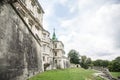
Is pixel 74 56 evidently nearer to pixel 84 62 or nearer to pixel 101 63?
pixel 84 62

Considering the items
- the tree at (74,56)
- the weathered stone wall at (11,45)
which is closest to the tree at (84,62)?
the tree at (74,56)

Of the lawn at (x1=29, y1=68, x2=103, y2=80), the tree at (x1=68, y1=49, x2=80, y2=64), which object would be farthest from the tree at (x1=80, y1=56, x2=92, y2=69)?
the lawn at (x1=29, y1=68, x2=103, y2=80)

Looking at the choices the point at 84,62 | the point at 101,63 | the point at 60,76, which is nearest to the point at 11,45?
the point at 60,76

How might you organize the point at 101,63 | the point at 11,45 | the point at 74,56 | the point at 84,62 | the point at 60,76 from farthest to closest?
the point at 101,63 → the point at 84,62 → the point at 74,56 → the point at 60,76 → the point at 11,45

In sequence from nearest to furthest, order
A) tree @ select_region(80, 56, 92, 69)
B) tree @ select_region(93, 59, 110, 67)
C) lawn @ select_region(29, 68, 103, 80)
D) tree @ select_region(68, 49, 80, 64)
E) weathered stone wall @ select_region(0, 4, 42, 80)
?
weathered stone wall @ select_region(0, 4, 42, 80)
lawn @ select_region(29, 68, 103, 80)
tree @ select_region(80, 56, 92, 69)
tree @ select_region(68, 49, 80, 64)
tree @ select_region(93, 59, 110, 67)

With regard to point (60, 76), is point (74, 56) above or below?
above

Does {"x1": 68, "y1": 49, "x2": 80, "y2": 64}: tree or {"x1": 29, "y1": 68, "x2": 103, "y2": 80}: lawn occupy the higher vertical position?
{"x1": 68, "y1": 49, "x2": 80, "y2": 64}: tree

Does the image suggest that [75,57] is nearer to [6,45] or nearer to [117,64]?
[117,64]

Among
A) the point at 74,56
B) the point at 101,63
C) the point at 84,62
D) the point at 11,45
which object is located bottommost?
the point at 101,63

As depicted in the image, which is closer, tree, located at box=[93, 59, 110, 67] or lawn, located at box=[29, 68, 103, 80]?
lawn, located at box=[29, 68, 103, 80]

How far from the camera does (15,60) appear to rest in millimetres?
11047

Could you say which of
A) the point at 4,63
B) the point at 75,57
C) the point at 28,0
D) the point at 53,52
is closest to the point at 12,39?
the point at 4,63

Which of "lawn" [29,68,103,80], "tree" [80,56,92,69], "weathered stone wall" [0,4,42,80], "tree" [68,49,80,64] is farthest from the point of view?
"tree" [68,49,80,64]

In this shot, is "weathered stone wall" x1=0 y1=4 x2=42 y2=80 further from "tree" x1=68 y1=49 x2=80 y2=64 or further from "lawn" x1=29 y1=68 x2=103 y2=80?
"tree" x1=68 y1=49 x2=80 y2=64
